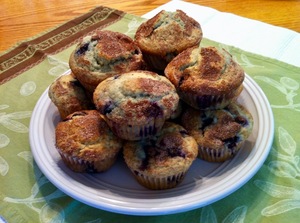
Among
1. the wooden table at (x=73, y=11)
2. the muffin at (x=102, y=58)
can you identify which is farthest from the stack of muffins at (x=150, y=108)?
the wooden table at (x=73, y=11)

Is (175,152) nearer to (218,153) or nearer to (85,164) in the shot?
(218,153)

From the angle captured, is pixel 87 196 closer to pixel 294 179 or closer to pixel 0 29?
pixel 294 179

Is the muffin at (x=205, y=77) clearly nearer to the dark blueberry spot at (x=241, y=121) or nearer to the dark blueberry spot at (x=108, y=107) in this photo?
the dark blueberry spot at (x=241, y=121)

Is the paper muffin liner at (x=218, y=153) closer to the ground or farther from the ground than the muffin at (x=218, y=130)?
closer to the ground

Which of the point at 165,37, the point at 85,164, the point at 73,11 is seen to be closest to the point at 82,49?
the point at 165,37

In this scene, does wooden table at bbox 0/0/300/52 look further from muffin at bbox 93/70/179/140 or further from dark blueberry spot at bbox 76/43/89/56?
muffin at bbox 93/70/179/140

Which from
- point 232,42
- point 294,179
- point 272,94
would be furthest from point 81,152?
point 232,42
